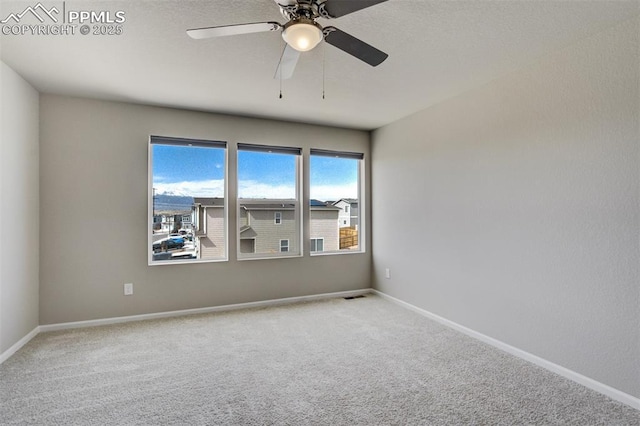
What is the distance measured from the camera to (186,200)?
3.89 m

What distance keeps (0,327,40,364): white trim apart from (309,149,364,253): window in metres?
3.09

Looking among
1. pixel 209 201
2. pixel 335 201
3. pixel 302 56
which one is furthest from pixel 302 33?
pixel 335 201

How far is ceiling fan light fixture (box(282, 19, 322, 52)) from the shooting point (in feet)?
5.08

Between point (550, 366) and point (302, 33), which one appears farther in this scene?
point (550, 366)

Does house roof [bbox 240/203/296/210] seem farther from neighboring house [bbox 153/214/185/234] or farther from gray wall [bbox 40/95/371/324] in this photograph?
neighboring house [bbox 153/214/185/234]

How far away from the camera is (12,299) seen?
2.74 meters

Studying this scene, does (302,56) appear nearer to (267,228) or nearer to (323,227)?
(267,228)

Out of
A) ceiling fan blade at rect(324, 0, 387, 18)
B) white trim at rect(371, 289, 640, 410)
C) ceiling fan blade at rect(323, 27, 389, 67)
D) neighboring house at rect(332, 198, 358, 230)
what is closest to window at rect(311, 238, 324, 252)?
neighboring house at rect(332, 198, 358, 230)

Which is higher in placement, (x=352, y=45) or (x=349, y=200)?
(x=352, y=45)

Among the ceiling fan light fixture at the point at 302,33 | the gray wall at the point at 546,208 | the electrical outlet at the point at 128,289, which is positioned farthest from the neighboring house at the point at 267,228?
the ceiling fan light fixture at the point at 302,33

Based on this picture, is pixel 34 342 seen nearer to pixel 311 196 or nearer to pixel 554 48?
pixel 311 196

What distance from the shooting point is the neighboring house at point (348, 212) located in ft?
15.5

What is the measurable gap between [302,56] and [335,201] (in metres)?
2.47

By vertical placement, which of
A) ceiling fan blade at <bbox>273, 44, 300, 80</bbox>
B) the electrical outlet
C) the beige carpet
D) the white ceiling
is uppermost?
the white ceiling
